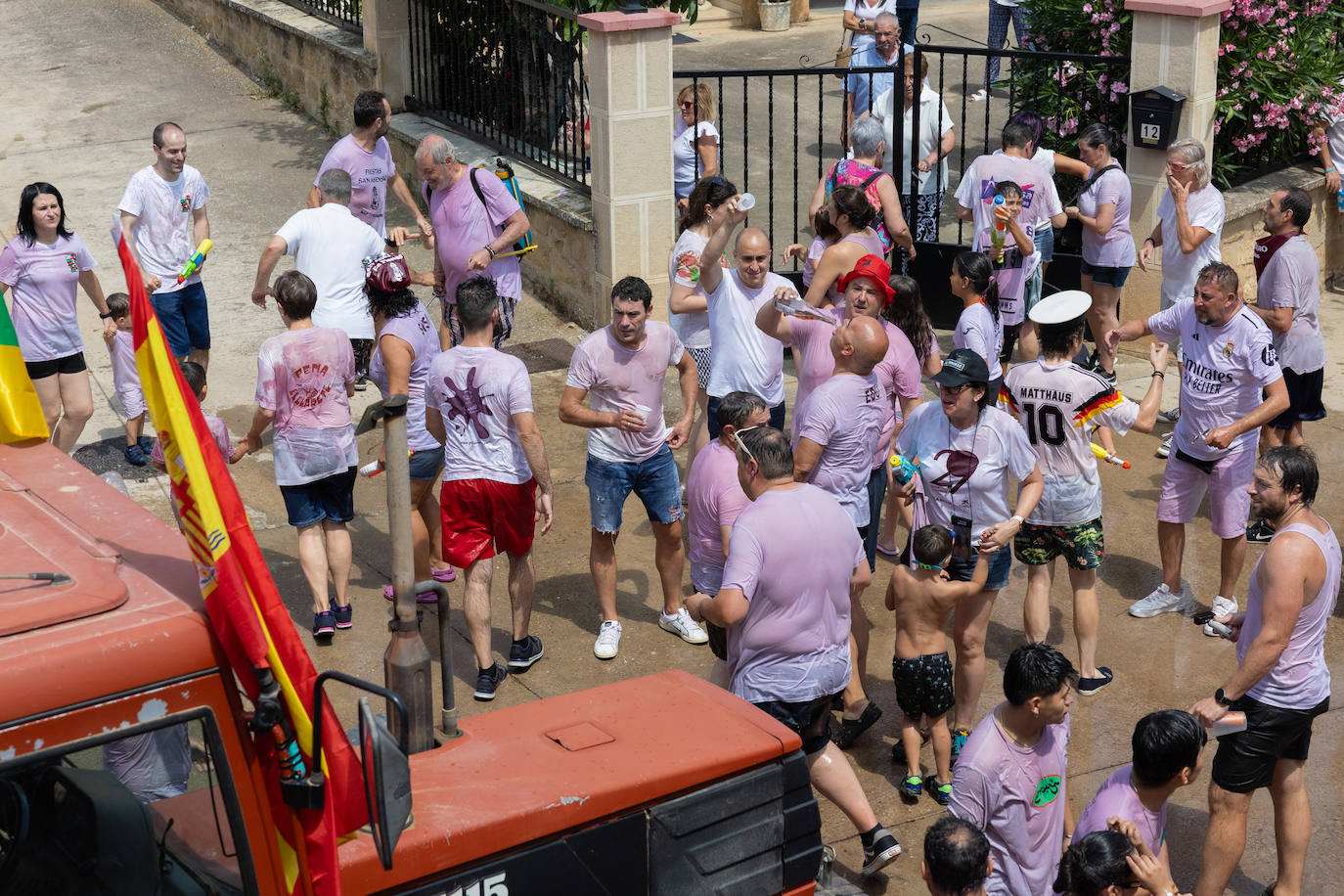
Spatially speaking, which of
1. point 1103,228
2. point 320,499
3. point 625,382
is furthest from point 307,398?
point 1103,228

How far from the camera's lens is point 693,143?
11.1m

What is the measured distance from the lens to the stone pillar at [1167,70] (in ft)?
33.1

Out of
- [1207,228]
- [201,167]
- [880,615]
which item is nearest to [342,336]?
[880,615]

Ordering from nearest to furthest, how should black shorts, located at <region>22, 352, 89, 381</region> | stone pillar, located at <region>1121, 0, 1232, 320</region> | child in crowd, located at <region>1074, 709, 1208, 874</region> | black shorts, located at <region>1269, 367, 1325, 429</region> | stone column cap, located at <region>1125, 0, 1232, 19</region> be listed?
child in crowd, located at <region>1074, 709, 1208, 874</region> → black shorts, located at <region>1269, 367, 1325, 429</region> → black shorts, located at <region>22, 352, 89, 381</region> → stone column cap, located at <region>1125, 0, 1232, 19</region> → stone pillar, located at <region>1121, 0, 1232, 320</region>

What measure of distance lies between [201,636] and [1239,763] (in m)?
3.77

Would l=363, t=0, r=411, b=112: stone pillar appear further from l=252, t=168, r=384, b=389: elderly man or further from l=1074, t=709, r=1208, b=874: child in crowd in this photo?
l=1074, t=709, r=1208, b=874: child in crowd

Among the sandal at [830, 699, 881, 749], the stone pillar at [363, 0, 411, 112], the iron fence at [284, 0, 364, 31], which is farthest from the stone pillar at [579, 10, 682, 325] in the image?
the sandal at [830, 699, 881, 749]

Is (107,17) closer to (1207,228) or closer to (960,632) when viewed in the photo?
(1207,228)

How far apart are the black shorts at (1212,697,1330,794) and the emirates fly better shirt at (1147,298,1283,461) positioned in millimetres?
2021

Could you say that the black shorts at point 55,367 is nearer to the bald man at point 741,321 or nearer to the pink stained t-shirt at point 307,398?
the pink stained t-shirt at point 307,398

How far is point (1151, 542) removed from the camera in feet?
26.6

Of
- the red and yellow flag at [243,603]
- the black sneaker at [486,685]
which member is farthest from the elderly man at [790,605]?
the red and yellow flag at [243,603]

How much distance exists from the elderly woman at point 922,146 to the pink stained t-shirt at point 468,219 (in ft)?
10.9

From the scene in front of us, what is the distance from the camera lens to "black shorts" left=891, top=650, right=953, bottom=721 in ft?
18.7
